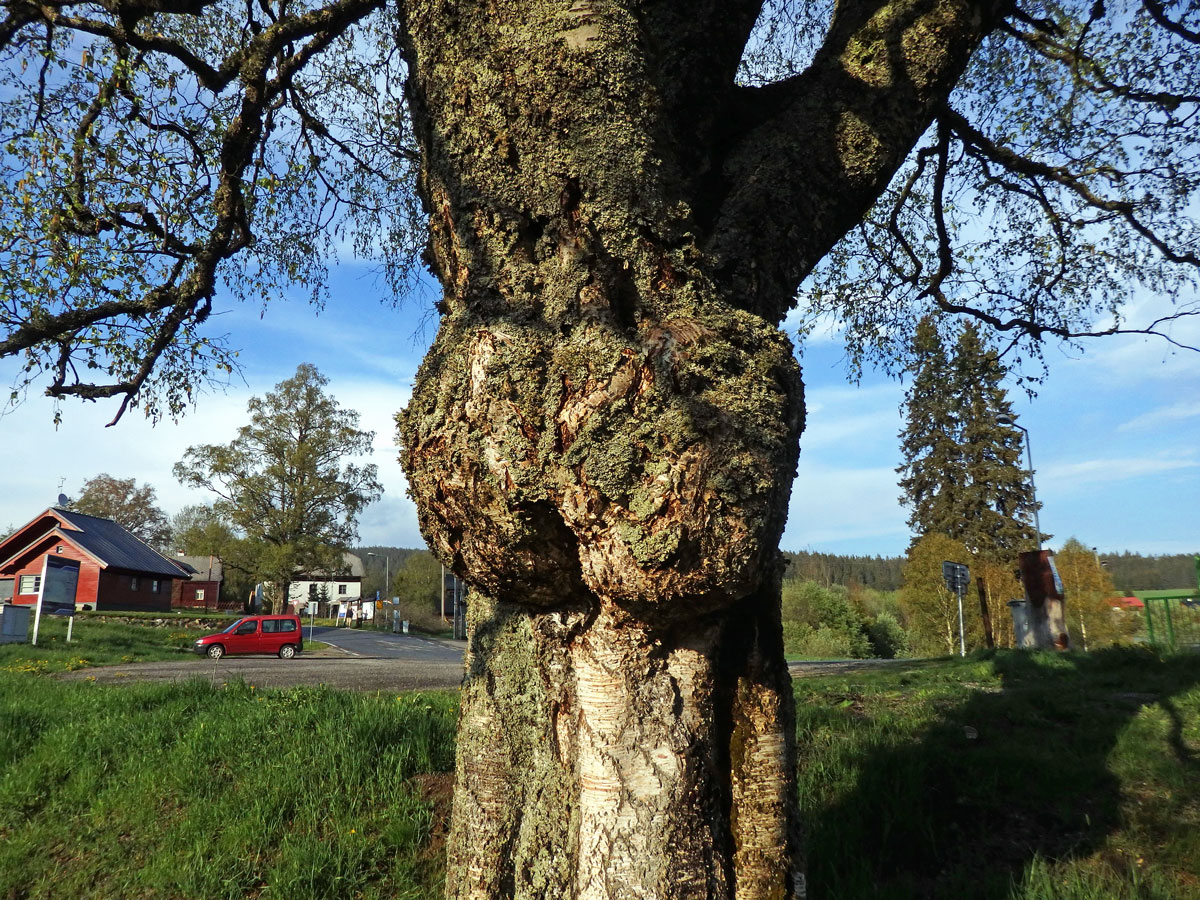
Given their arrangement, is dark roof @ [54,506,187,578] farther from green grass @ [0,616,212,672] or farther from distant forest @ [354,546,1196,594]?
distant forest @ [354,546,1196,594]

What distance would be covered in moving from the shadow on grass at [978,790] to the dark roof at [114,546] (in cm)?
4058

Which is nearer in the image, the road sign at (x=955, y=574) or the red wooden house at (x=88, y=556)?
the road sign at (x=955, y=574)

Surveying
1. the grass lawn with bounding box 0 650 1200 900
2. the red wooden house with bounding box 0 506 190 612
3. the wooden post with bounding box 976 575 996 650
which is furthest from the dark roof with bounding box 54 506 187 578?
the wooden post with bounding box 976 575 996 650

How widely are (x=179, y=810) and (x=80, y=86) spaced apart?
19.7 ft

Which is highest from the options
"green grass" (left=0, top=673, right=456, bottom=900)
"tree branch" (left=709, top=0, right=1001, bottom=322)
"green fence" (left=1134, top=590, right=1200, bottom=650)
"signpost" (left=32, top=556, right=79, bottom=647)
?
"tree branch" (left=709, top=0, right=1001, bottom=322)

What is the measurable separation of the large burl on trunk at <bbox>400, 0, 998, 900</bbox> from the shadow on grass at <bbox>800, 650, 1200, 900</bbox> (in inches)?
65.9

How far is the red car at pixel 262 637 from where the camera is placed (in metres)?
22.8

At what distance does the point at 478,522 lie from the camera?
2480 millimetres

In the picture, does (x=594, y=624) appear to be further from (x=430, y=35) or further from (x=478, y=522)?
(x=430, y=35)

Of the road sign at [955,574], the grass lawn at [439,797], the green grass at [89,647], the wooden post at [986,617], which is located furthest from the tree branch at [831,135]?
the road sign at [955,574]

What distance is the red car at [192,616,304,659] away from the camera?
74.9 ft

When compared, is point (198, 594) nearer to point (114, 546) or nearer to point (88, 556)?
point (114, 546)

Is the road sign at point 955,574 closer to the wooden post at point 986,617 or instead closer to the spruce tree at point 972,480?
the wooden post at point 986,617

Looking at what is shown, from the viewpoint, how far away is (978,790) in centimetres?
Result: 443
